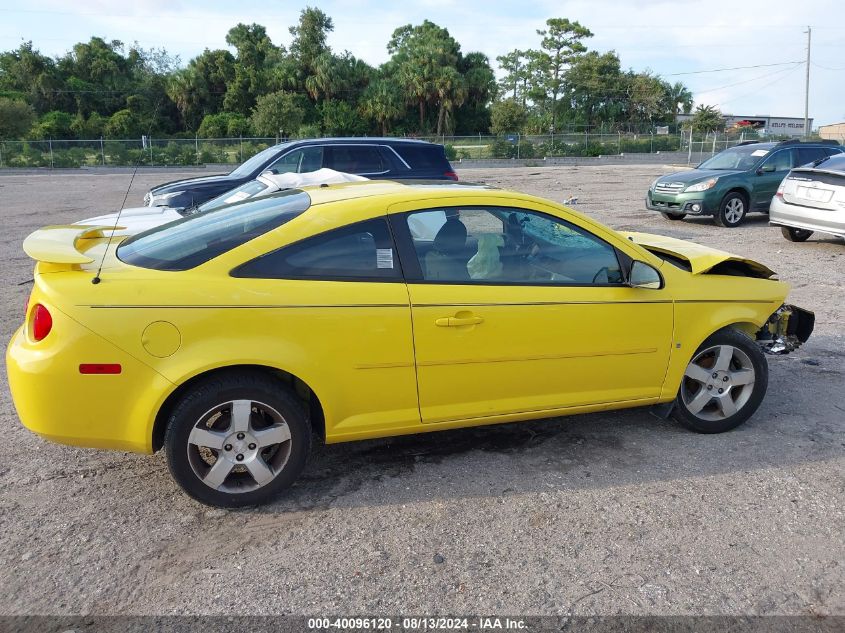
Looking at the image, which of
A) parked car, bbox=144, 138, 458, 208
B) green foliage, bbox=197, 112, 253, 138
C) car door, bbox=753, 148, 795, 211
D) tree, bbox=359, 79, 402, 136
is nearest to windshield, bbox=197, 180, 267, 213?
parked car, bbox=144, 138, 458, 208

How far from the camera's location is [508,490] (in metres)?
3.66

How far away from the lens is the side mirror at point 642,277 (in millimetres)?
3951

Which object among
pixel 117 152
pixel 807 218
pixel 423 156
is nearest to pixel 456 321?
pixel 423 156

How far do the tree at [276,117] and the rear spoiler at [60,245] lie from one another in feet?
136

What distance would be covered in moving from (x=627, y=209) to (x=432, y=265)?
548 inches

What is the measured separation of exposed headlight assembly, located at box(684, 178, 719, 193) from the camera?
43.5 ft

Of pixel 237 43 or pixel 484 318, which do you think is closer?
pixel 484 318

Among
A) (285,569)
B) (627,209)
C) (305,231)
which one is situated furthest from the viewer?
(627,209)

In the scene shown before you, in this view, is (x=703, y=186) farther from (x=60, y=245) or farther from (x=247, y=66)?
(x=247, y=66)

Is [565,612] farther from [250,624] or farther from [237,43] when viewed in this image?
[237,43]

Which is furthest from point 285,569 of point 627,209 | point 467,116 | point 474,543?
point 467,116

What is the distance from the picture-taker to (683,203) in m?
13.4

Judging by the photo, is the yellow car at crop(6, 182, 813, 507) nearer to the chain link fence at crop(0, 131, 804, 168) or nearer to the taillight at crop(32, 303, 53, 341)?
the taillight at crop(32, 303, 53, 341)

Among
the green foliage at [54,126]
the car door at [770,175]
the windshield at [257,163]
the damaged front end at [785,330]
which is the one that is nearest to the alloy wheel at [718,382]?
the damaged front end at [785,330]
